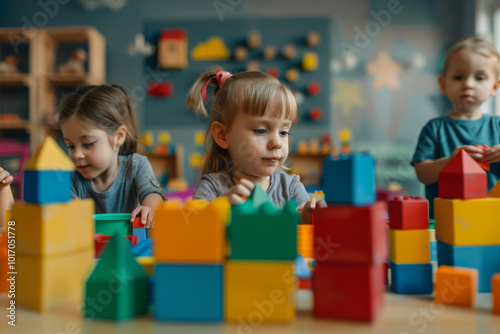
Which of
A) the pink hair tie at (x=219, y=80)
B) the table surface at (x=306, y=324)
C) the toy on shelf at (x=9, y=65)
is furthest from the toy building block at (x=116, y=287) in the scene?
the toy on shelf at (x=9, y=65)

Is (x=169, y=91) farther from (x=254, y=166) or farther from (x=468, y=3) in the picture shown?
(x=254, y=166)

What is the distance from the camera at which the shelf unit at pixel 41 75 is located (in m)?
3.37

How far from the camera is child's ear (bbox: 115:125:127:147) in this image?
49.8 inches

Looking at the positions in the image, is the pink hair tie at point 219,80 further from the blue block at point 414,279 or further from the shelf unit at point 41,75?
the shelf unit at point 41,75

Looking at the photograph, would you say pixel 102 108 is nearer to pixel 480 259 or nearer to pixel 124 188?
pixel 124 188

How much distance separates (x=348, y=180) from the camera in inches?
17.1

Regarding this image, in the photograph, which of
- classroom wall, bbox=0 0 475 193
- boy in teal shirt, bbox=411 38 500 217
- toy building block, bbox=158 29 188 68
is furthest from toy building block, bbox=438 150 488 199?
toy building block, bbox=158 29 188 68

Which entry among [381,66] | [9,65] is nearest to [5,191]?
[9,65]

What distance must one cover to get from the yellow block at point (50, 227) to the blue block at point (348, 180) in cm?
29

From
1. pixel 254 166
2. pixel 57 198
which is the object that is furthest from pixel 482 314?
pixel 254 166

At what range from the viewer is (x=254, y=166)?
96cm

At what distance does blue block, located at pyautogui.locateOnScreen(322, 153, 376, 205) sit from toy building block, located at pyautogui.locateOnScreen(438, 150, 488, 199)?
15 cm

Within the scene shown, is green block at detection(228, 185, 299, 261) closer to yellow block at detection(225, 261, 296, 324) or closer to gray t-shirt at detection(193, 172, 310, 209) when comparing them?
yellow block at detection(225, 261, 296, 324)

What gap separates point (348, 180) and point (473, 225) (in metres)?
→ 0.20
